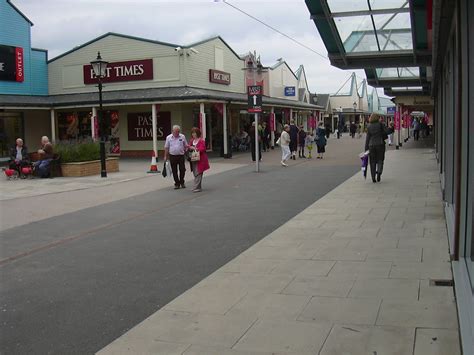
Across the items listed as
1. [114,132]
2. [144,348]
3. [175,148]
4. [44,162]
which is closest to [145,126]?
[114,132]

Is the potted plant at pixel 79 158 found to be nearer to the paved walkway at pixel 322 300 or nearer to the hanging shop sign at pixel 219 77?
the hanging shop sign at pixel 219 77

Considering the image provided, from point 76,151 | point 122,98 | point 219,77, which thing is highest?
point 219,77

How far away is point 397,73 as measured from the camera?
75.0 ft

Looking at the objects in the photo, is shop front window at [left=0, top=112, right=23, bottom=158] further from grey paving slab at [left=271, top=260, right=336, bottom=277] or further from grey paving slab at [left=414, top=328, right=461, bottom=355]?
grey paving slab at [left=414, top=328, right=461, bottom=355]

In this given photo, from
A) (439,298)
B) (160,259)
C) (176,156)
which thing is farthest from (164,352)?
(176,156)

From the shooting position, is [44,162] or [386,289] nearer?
[386,289]

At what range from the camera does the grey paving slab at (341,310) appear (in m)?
4.39

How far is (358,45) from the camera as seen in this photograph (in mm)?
14789

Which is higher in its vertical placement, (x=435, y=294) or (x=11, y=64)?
(x=11, y=64)

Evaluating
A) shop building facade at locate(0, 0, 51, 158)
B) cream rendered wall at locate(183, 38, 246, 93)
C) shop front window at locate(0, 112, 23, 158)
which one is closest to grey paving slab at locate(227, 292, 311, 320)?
cream rendered wall at locate(183, 38, 246, 93)

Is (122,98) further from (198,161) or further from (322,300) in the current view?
(322,300)

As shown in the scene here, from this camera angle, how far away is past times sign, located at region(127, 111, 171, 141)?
27.7 m

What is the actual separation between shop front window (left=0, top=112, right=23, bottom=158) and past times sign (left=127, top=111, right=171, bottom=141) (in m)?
5.62

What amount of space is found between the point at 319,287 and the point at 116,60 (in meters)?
24.4
